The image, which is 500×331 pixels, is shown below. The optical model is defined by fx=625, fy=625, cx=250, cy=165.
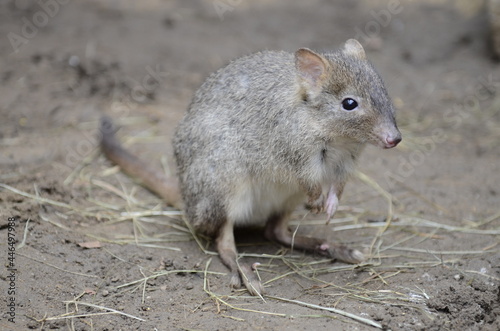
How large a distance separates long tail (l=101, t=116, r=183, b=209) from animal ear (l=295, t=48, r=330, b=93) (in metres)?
1.64

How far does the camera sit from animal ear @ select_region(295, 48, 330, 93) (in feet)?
13.8

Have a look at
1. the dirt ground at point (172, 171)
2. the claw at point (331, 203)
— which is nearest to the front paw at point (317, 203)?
the claw at point (331, 203)

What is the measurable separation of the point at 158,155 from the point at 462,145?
10.8 ft

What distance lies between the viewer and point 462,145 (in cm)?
682

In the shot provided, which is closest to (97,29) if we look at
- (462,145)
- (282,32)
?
(282,32)

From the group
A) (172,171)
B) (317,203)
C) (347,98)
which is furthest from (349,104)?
(172,171)

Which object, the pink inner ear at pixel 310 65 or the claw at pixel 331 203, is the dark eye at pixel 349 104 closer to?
the pink inner ear at pixel 310 65

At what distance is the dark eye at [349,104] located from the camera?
4148 millimetres

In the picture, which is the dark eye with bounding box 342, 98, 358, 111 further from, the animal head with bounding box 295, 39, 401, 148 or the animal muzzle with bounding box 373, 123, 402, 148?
the animal muzzle with bounding box 373, 123, 402, 148

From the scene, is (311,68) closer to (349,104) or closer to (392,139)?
(349,104)

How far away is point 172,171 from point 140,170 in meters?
0.53

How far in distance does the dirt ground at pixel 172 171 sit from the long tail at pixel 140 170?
0.13 metres

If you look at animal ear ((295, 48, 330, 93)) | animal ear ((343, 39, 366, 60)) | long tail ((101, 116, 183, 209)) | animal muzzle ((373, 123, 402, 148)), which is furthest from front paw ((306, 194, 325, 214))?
long tail ((101, 116, 183, 209))

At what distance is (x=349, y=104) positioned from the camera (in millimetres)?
→ 4156
